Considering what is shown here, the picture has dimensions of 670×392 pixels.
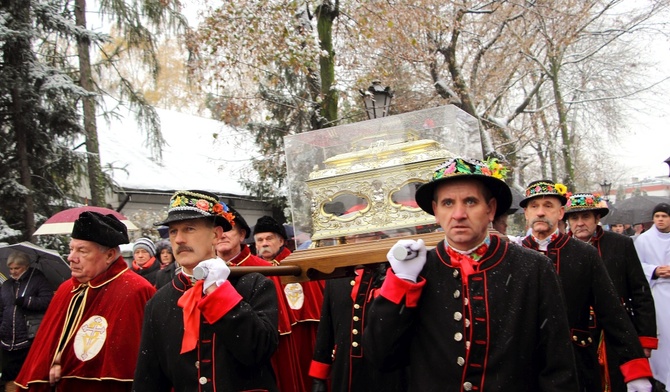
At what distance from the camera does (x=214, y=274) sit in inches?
138

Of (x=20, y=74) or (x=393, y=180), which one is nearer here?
(x=393, y=180)

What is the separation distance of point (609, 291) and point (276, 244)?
3.44 metres

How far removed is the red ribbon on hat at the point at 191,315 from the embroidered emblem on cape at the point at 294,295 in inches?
125

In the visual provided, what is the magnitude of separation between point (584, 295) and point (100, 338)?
11.7 ft

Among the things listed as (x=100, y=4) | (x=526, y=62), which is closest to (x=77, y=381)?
(x=100, y=4)

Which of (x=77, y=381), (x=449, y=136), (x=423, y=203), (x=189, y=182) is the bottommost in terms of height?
(x=77, y=381)

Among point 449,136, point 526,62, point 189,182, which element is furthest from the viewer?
point 526,62

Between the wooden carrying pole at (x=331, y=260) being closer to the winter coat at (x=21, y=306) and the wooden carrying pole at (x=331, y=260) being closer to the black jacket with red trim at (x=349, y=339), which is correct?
the black jacket with red trim at (x=349, y=339)

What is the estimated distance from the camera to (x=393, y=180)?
4531 mm

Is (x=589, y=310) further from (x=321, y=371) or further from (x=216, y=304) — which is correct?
(x=216, y=304)

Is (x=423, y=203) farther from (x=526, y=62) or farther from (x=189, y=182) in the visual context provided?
(x=526, y=62)

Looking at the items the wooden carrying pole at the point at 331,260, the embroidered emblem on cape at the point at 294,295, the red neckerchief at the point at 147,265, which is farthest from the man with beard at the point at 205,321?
the red neckerchief at the point at 147,265

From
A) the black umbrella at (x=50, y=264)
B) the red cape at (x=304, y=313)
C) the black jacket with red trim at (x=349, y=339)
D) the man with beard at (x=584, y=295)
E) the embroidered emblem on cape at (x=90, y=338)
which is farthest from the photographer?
the black umbrella at (x=50, y=264)

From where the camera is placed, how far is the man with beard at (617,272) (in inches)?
215
